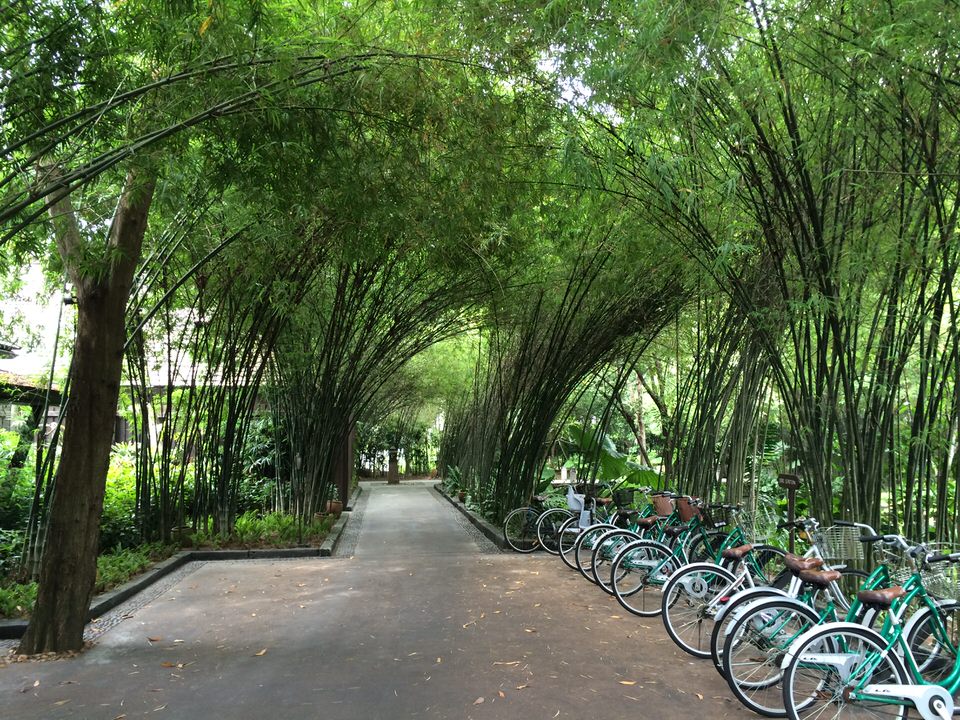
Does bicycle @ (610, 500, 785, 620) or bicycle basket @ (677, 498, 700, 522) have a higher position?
bicycle basket @ (677, 498, 700, 522)

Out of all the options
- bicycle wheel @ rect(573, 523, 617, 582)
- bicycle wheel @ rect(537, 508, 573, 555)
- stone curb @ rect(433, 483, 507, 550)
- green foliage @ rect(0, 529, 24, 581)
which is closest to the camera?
green foliage @ rect(0, 529, 24, 581)

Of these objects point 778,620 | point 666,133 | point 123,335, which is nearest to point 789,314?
point 666,133

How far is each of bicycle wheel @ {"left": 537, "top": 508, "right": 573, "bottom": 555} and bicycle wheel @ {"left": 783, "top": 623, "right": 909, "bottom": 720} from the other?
4.04 metres

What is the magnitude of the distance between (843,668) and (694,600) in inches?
49.2

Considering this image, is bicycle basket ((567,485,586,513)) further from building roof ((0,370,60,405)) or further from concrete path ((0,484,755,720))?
building roof ((0,370,60,405))

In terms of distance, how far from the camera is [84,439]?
3395mm

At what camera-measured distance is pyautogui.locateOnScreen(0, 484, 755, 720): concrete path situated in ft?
9.09

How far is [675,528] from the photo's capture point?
4457mm

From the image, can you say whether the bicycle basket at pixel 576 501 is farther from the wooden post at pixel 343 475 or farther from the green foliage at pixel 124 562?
the wooden post at pixel 343 475

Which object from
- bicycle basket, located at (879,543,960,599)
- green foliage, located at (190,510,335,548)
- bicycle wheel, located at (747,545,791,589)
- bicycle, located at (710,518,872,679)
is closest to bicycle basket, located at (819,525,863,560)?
bicycle, located at (710,518,872,679)

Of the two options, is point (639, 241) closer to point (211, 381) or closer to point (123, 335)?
point (123, 335)

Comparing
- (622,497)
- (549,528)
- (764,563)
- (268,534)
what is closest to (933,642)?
(764,563)

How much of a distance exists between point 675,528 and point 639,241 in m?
1.94

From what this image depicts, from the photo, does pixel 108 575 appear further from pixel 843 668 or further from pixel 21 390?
pixel 843 668
